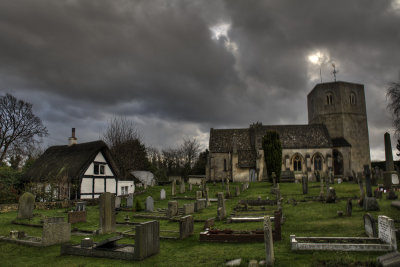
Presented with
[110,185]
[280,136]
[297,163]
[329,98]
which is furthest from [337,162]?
[110,185]

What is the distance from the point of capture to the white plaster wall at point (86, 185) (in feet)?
87.3

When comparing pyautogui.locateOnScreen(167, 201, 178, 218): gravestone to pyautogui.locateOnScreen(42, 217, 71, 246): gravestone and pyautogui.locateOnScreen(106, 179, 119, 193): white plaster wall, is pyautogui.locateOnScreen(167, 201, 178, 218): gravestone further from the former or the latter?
pyautogui.locateOnScreen(106, 179, 119, 193): white plaster wall

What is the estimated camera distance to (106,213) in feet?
42.6

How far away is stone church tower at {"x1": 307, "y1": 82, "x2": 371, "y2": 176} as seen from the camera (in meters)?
46.0

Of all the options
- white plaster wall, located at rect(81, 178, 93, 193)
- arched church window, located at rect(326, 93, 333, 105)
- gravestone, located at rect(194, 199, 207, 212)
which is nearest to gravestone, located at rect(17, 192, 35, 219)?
gravestone, located at rect(194, 199, 207, 212)

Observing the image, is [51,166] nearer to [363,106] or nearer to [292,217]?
[292,217]

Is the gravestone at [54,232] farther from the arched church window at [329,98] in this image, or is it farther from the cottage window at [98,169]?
the arched church window at [329,98]

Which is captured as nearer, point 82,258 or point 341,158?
point 82,258

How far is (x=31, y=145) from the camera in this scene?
33.7m

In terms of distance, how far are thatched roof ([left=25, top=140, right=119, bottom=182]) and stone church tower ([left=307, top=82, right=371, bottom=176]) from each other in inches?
1313

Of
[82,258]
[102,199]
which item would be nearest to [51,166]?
[102,199]

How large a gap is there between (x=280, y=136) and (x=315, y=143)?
5.06 meters

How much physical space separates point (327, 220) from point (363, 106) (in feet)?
136

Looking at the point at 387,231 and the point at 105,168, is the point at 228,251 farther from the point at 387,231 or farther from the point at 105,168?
the point at 105,168
